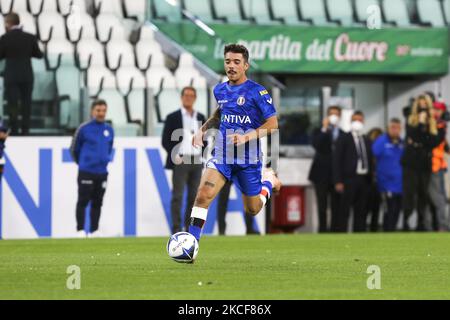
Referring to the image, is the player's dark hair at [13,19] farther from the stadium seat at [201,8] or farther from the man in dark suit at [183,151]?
the stadium seat at [201,8]

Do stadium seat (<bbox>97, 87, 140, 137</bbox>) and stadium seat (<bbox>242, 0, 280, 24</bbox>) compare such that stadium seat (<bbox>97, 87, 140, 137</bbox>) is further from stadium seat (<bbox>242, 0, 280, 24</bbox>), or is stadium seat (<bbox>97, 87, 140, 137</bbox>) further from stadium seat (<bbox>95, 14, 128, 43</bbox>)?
stadium seat (<bbox>242, 0, 280, 24</bbox>)

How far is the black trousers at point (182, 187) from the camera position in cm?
1783

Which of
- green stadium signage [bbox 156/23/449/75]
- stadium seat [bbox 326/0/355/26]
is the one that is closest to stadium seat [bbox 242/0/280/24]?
green stadium signage [bbox 156/23/449/75]

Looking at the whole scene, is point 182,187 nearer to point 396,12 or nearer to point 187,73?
point 187,73

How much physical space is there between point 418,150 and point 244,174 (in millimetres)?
9796

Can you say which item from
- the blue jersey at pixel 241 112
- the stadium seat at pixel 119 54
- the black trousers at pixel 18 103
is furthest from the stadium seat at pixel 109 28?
the blue jersey at pixel 241 112

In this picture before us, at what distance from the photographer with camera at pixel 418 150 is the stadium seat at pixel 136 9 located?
5.15 meters

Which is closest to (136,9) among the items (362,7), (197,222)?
(362,7)

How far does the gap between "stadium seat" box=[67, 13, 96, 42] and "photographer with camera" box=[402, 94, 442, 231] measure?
568 cm

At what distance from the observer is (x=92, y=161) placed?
58.6ft

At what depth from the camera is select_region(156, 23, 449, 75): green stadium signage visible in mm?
24438

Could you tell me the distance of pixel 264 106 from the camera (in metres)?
11.2
